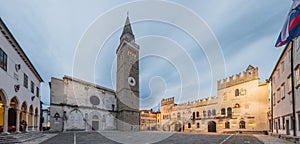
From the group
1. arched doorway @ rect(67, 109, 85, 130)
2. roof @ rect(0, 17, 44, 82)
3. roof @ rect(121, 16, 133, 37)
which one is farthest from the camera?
roof @ rect(121, 16, 133, 37)

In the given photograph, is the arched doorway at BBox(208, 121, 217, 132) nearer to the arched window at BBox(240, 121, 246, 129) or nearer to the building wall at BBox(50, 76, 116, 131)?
the arched window at BBox(240, 121, 246, 129)

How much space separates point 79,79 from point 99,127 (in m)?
11.8

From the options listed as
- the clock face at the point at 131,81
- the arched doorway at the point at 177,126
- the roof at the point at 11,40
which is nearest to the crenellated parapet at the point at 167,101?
the arched doorway at the point at 177,126

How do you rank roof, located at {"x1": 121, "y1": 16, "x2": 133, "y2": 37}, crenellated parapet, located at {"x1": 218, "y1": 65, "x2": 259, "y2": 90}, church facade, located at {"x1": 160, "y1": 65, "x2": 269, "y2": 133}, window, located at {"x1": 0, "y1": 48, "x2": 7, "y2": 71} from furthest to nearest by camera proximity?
roof, located at {"x1": 121, "y1": 16, "x2": 133, "y2": 37}
crenellated parapet, located at {"x1": 218, "y1": 65, "x2": 259, "y2": 90}
church facade, located at {"x1": 160, "y1": 65, "x2": 269, "y2": 133}
window, located at {"x1": 0, "y1": 48, "x2": 7, "y2": 71}

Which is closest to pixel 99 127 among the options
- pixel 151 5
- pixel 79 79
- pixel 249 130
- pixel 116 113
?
pixel 116 113

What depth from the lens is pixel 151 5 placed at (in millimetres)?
16562

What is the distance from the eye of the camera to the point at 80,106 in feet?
143

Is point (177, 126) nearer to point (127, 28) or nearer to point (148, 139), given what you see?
point (127, 28)

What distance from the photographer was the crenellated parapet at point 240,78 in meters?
33.1

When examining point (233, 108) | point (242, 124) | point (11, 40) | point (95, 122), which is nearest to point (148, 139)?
point (11, 40)

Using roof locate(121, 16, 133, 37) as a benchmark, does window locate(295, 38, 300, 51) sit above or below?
below

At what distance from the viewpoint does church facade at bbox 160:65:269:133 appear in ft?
104

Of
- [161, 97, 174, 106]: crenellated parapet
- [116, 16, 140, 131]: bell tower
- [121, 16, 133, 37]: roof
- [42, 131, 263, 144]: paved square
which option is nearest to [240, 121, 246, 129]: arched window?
[42, 131, 263, 144]: paved square

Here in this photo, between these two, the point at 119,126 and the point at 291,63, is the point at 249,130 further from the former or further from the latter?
the point at 119,126
